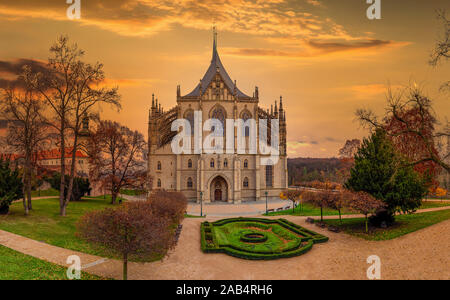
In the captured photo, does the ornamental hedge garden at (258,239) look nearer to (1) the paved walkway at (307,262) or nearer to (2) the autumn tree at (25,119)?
(1) the paved walkway at (307,262)

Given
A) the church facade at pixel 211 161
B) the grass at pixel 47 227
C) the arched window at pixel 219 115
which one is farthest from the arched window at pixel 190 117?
the grass at pixel 47 227

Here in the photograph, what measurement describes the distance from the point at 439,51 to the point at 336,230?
1604cm

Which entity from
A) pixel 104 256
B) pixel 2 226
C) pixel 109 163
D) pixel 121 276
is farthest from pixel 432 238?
pixel 109 163

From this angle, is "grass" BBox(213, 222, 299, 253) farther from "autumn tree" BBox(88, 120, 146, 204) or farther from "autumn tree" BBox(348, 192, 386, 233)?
"autumn tree" BBox(88, 120, 146, 204)

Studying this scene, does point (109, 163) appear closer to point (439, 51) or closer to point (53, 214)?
point (53, 214)

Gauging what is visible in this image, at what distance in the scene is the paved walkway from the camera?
47.8ft

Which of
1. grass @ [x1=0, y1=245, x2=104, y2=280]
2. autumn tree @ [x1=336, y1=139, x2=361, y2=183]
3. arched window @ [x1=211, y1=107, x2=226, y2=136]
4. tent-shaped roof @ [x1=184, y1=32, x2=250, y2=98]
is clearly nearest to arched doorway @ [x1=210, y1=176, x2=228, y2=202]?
arched window @ [x1=211, y1=107, x2=226, y2=136]

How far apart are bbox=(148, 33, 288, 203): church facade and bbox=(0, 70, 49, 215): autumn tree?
23.5 m

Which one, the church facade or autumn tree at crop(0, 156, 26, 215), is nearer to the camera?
autumn tree at crop(0, 156, 26, 215)

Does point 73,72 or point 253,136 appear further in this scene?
point 253,136

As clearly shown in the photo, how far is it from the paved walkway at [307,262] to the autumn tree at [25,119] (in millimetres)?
8548

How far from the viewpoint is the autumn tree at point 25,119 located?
2330 centimetres
